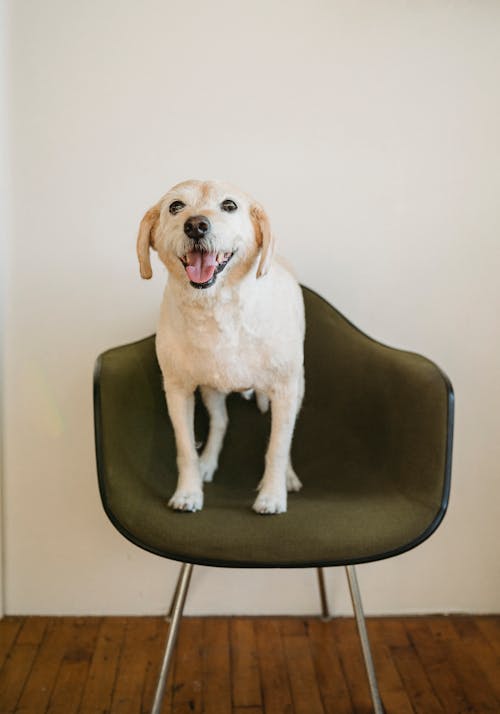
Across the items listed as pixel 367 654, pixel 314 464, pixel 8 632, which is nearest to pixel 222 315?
pixel 314 464

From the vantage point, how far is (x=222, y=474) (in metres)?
2.00

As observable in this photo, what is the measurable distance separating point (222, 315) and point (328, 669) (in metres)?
1.14

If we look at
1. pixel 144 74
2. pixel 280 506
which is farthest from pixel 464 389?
pixel 144 74

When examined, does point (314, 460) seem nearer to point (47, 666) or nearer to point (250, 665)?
point (250, 665)

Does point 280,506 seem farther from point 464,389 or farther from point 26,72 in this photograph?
point 26,72

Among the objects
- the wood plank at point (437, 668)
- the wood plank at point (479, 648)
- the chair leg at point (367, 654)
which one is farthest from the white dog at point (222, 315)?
the wood plank at point (479, 648)

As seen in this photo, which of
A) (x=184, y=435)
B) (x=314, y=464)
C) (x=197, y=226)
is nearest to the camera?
(x=197, y=226)

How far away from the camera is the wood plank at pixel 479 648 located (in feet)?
6.72

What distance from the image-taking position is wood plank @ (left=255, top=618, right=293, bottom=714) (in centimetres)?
193

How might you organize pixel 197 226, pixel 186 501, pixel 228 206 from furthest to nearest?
pixel 186 501
pixel 228 206
pixel 197 226

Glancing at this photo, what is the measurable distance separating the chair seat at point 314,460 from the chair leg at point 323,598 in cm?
48

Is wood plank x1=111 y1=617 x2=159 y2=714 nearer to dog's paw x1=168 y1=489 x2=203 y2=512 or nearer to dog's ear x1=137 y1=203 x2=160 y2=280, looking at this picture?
dog's paw x1=168 y1=489 x2=203 y2=512

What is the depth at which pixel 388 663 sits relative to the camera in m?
2.11

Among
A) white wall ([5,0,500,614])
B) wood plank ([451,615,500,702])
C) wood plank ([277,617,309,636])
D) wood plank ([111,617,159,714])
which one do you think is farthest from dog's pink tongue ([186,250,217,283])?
wood plank ([451,615,500,702])
